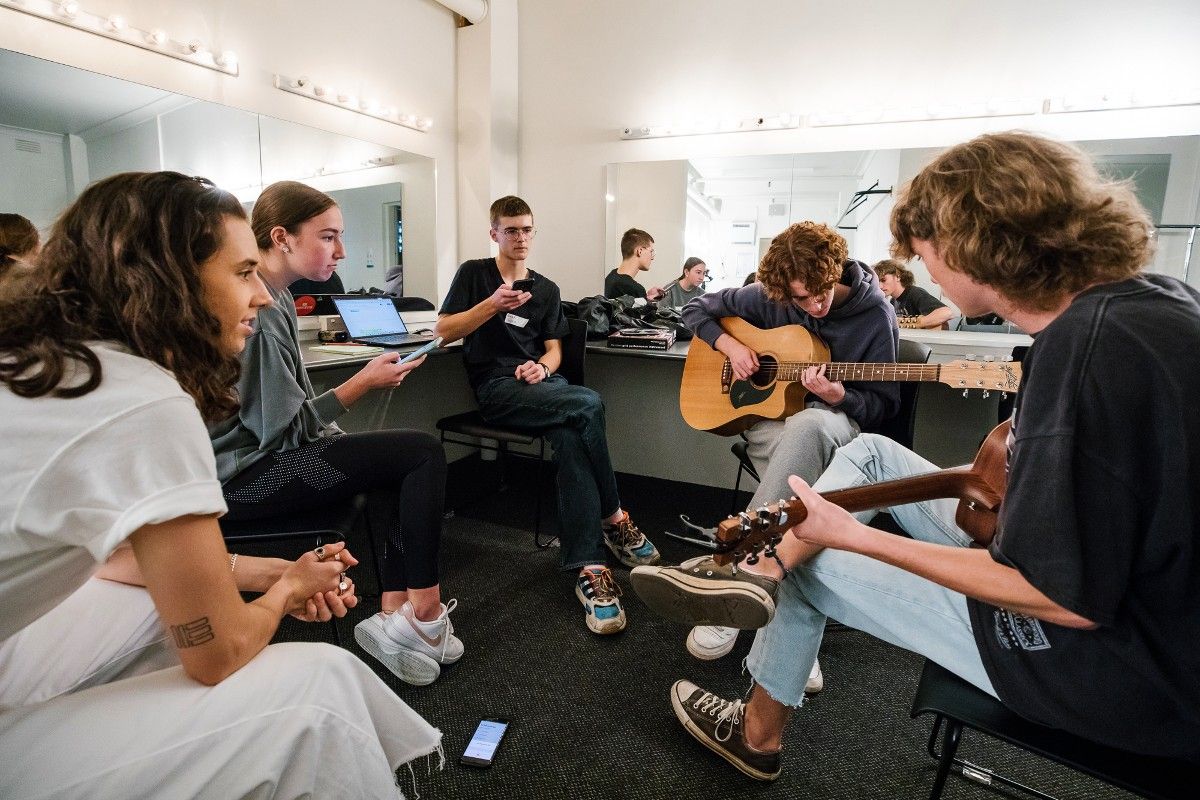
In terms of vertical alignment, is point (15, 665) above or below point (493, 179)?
below

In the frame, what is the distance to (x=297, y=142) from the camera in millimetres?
2766

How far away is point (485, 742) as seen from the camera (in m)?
1.47

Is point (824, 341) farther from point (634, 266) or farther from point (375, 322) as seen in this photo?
point (375, 322)

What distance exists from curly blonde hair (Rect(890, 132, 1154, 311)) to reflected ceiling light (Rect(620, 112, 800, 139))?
2386 mm

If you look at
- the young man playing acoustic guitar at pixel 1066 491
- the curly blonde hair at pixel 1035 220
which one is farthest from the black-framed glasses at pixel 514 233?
the curly blonde hair at pixel 1035 220

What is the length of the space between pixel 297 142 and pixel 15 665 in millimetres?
2503

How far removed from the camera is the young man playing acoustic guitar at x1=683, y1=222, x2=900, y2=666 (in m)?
1.85

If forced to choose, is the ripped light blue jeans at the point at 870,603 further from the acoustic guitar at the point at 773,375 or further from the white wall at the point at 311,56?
the white wall at the point at 311,56

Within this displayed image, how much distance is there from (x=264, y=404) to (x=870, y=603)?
147 centimetres

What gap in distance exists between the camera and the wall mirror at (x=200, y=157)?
75.4 inches

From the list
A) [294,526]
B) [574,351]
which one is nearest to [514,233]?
[574,351]

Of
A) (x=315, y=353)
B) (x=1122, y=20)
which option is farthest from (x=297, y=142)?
(x=1122, y=20)

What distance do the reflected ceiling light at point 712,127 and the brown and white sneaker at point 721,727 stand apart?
2.75 m

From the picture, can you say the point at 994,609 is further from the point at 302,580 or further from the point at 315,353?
the point at 315,353
